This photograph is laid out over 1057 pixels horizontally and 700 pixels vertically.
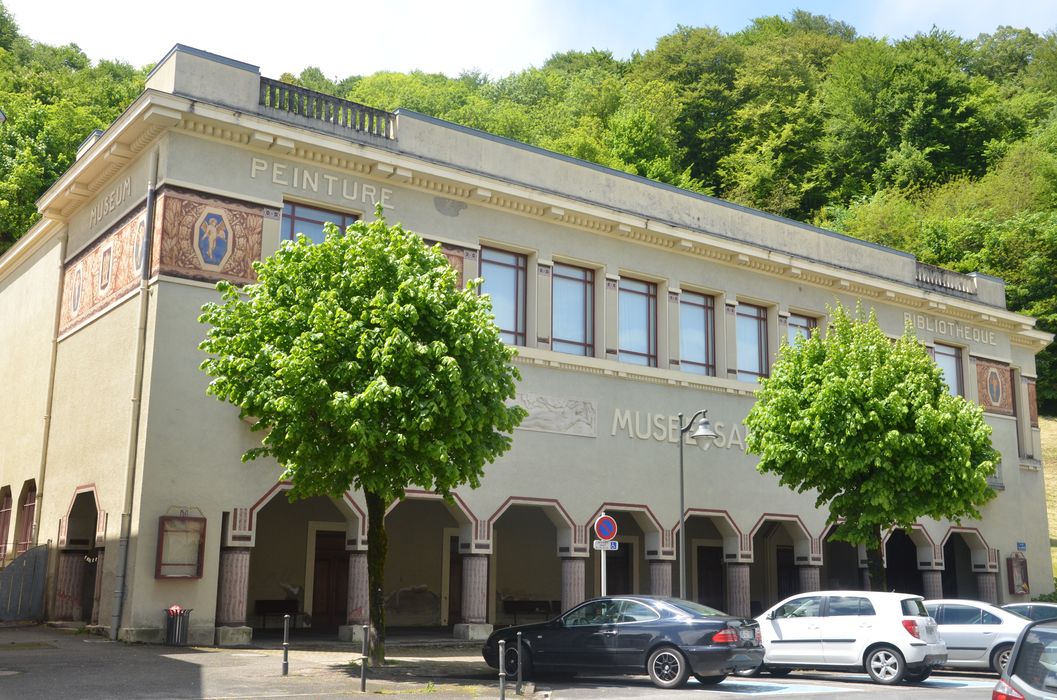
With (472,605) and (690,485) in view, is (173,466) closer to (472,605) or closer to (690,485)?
(472,605)

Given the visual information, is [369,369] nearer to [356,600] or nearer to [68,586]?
[356,600]

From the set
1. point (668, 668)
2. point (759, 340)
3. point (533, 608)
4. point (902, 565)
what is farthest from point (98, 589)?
point (902, 565)

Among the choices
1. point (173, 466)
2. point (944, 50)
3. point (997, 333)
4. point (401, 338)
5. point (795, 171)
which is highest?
point (944, 50)

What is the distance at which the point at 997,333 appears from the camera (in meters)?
35.8

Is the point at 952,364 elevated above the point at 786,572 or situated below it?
above

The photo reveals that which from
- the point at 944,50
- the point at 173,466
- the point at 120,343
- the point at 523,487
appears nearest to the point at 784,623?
the point at 523,487

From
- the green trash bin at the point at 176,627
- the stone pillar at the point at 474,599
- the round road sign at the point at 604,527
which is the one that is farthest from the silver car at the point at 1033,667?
the stone pillar at the point at 474,599

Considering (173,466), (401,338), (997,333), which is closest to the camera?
(401,338)

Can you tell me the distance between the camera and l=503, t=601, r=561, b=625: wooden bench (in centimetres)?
2858

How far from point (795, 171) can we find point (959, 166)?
31.2 ft

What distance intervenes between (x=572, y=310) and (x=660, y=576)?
22.3ft

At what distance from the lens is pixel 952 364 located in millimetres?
34281

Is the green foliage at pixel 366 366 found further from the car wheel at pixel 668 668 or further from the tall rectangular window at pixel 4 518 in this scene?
the tall rectangular window at pixel 4 518

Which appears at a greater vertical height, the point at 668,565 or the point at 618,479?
the point at 618,479
